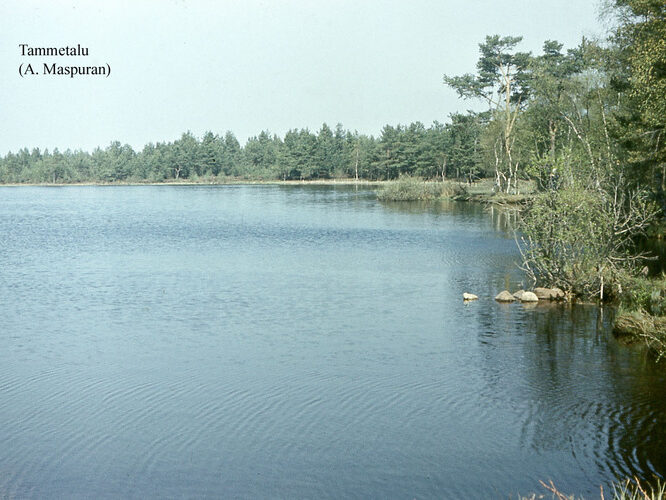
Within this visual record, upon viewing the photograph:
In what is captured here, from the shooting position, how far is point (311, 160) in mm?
166250

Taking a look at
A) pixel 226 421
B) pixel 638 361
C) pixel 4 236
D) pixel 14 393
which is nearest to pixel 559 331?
pixel 638 361

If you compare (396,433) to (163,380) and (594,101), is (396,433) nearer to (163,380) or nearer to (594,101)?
(163,380)

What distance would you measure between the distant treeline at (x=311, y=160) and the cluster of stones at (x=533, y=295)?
79.2 meters

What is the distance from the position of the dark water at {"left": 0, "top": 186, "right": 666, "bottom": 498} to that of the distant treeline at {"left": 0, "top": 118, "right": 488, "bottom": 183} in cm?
8050

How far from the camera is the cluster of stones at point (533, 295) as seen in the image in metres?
27.8

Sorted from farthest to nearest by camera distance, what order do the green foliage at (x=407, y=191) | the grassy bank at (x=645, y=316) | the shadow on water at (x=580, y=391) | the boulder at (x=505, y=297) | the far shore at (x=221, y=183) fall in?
the far shore at (x=221, y=183), the green foliage at (x=407, y=191), the boulder at (x=505, y=297), the grassy bank at (x=645, y=316), the shadow on water at (x=580, y=391)

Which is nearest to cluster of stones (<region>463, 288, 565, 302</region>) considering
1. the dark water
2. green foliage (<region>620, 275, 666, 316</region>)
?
the dark water

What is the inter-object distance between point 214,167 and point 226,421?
17499cm

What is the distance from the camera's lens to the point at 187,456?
46.4ft

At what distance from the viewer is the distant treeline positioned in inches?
5027

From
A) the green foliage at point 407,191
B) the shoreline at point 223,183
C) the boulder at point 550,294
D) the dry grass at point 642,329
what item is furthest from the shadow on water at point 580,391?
the shoreline at point 223,183

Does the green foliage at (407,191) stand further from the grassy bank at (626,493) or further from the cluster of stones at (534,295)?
the grassy bank at (626,493)

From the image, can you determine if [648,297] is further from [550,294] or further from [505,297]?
[505,297]

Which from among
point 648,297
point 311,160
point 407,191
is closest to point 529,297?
point 648,297
